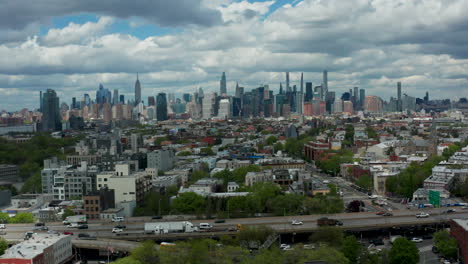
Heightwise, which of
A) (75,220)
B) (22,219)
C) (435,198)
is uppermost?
(435,198)

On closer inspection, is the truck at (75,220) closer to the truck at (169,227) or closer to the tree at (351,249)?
the truck at (169,227)

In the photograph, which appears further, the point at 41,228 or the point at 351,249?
the point at 41,228

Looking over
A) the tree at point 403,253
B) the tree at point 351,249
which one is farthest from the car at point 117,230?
the tree at point 403,253

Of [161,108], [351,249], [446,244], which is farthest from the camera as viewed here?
[161,108]

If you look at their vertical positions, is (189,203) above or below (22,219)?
above

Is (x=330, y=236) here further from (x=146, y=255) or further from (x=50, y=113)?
(x=50, y=113)

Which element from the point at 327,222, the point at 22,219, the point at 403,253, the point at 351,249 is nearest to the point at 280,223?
the point at 327,222

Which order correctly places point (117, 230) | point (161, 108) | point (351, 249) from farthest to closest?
point (161, 108) < point (117, 230) < point (351, 249)

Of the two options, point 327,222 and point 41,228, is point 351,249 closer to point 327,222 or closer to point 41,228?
point 327,222
